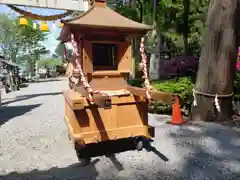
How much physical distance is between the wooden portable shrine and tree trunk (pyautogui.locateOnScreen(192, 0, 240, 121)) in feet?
8.58

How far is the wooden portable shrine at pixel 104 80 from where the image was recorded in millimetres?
3742

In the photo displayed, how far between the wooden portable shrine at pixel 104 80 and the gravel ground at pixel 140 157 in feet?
1.33

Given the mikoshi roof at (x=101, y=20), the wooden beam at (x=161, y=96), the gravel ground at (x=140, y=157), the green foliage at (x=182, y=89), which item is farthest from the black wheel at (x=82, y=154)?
the green foliage at (x=182, y=89)

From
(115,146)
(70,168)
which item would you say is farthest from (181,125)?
(70,168)

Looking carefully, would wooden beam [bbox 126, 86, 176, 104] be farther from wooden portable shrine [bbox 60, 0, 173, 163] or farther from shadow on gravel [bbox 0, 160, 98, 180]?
shadow on gravel [bbox 0, 160, 98, 180]

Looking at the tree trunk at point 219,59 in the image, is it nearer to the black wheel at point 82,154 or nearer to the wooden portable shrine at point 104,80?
the wooden portable shrine at point 104,80

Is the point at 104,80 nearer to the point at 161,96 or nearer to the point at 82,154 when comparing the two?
the point at 161,96

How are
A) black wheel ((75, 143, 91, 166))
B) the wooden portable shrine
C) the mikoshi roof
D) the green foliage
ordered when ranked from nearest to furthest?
the mikoshi roof < the wooden portable shrine < black wheel ((75, 143, 91, 166)) < the green foliage

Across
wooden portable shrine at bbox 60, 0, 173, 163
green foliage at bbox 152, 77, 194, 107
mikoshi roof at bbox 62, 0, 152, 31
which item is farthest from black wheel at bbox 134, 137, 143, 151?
green foliage at bbox 152, 77, 194, 107

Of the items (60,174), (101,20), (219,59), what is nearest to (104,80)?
(101,20)

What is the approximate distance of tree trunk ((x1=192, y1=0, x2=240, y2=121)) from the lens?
5.84 metres

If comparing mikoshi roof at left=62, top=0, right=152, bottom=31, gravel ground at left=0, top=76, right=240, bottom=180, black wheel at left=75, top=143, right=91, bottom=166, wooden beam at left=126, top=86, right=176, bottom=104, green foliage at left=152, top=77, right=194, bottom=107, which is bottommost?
gravel ground at left=0, top=76, right=240, bottom=180

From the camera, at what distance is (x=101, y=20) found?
3830 millimetres

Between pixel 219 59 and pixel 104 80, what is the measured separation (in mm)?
3525
